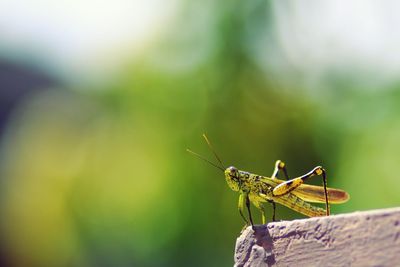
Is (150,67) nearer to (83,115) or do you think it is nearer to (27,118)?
(83,115)

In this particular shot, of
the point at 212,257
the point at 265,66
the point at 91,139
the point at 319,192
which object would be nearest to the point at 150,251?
the point at 212,257

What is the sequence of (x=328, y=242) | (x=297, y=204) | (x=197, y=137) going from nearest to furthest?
(x=328, y=242)
(x=297, y=204)
(x=197, y=137)

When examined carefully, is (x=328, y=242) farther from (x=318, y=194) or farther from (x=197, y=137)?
(x=197, y=137)

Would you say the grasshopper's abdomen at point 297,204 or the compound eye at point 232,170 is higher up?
the compound eye at point 232,170

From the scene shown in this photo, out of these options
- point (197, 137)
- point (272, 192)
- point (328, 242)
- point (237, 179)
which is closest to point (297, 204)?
point (272, 192)

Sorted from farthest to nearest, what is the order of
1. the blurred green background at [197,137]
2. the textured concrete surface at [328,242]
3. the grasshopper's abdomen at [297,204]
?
the blurred green background at [197,137], the grasshopper's abdomen at [297,204], the textured concrete surface at [328,242]

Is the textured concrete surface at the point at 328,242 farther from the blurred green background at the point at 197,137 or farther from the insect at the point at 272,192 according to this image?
the blurred green background at the point at 197,137

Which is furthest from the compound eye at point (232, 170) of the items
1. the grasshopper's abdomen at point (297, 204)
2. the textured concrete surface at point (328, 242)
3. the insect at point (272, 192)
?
the textured concrete surface at point (328, 242)
